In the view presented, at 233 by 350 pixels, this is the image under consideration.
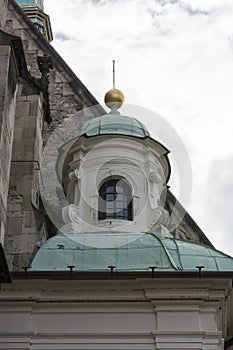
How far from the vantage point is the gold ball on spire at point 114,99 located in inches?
554

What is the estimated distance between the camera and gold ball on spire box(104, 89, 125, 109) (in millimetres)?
14078

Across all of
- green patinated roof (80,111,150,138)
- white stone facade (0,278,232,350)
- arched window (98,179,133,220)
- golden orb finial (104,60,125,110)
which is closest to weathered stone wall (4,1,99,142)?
golden orb finial (104,60,125,110)

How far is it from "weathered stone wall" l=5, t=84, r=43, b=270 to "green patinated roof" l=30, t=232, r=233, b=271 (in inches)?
27.3

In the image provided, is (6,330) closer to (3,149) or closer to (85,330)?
(85,330)

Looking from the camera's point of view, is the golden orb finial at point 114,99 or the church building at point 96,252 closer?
the church building at point 96,252

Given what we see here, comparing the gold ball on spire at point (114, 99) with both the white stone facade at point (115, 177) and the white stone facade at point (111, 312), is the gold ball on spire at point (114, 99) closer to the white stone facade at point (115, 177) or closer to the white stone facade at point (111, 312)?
the white stone facade at point (115, 177)

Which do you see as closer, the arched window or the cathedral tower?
the arched window

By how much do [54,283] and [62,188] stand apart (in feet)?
14.0

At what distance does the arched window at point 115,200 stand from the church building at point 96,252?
16 millimetres

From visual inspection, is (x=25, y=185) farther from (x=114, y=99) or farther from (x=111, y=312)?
(x=114, y=99)

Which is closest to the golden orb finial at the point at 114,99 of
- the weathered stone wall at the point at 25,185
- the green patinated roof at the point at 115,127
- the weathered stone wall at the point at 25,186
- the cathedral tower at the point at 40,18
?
the green patinated roof at the point at 115,127

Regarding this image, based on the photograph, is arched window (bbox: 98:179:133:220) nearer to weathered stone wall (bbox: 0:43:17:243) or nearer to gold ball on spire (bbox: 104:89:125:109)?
gold ball on spire (bbox: 104:89:125:109)

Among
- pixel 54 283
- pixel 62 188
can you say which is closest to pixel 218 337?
pixel 54 283

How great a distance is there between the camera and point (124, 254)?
9.72m
